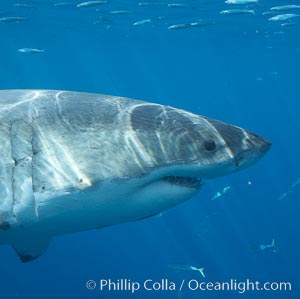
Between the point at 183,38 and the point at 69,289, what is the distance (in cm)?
2511

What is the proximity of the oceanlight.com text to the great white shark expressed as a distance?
1640 cm

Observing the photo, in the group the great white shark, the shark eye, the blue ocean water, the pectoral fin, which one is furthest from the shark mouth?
the blue ocean water

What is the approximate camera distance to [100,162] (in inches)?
117

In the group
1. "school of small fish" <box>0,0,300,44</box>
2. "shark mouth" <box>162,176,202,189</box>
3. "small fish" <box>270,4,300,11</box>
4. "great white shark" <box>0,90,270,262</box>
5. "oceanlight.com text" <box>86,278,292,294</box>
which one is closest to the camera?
"great white shark" <box>0,90,270,262</box>

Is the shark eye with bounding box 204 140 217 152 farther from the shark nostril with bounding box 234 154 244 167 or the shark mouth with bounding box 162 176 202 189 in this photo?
the shark mouth with bounding box 162 176 202 189

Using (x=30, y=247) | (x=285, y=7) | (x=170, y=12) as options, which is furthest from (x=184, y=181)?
(x=170, y=12)

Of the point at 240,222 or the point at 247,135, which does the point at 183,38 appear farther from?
the point at 247,135

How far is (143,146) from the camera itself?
303 cm

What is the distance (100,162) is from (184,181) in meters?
0.67

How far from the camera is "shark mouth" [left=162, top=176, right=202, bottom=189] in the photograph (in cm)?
307

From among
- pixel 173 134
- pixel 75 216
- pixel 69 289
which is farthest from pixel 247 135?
pixel 69 289

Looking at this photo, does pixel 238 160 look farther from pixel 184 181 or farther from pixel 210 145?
pixel 184 181
